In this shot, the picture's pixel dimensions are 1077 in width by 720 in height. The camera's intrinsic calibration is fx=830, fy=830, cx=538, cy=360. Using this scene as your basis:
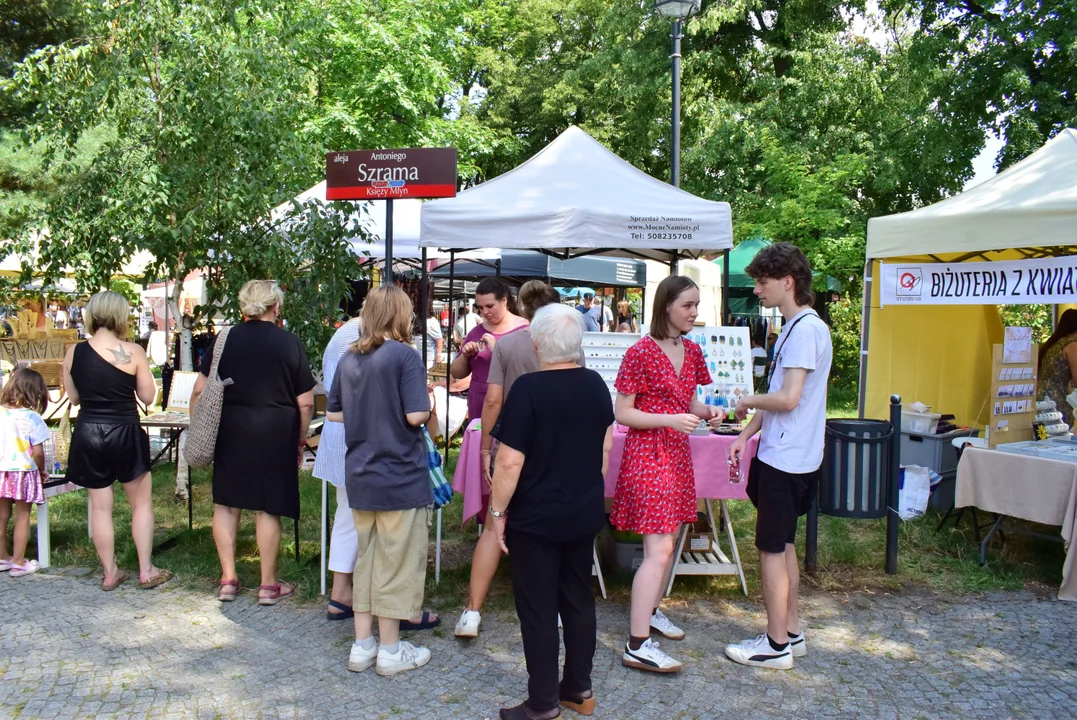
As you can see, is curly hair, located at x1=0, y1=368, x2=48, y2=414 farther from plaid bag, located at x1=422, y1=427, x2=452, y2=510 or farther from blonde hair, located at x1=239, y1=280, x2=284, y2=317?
plaid bag, located at x1=422, y1=427, x2=452, y2=510

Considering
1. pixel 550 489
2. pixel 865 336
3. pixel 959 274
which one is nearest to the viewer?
pixel 550 489

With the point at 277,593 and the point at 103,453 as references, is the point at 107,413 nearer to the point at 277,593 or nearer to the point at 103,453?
the point at 103,453

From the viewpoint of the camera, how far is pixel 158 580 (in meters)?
4.66

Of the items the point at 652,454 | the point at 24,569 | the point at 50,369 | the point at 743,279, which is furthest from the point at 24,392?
the point at 743,279

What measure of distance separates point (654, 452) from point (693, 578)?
1586 millimetres

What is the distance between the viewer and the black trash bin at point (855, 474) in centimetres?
450

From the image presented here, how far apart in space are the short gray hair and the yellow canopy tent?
404 centimetres

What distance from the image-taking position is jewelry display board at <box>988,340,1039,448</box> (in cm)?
546

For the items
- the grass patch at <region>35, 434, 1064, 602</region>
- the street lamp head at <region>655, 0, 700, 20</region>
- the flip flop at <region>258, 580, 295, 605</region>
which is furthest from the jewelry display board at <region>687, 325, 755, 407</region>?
the street lamp head at <region>655, 0, 700, 20</region>

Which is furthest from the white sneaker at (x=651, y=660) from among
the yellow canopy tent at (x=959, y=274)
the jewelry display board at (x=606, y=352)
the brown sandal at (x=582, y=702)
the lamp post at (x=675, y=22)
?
the lamp post at (x=675, y=22)

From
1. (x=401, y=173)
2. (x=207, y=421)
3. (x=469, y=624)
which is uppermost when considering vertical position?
(x=401, y=173)

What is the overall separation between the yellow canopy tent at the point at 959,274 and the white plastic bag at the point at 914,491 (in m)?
0.63

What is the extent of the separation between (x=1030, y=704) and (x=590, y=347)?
3097 millimetres

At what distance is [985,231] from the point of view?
224 inches
